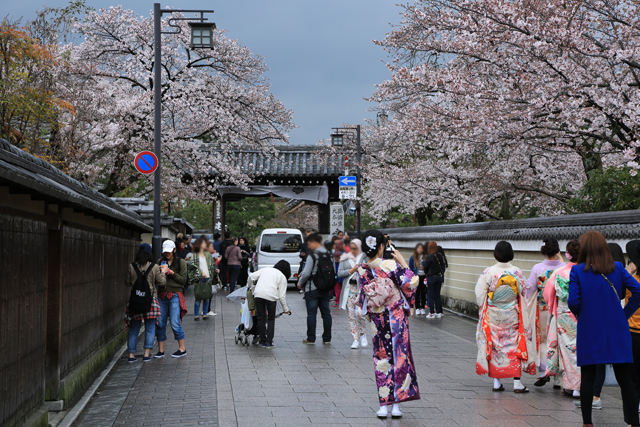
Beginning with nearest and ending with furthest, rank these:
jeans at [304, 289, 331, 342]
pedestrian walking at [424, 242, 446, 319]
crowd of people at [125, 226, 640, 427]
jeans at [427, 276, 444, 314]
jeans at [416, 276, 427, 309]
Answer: crowd of people at [125, 226, 640, 427] → jeans at [304, 289, 331, 342] → pedestrian walking at [424, 242, 446, 319] → jeans at [427, 276, 444, 314] → jeans at [416, 276, 427, 309]

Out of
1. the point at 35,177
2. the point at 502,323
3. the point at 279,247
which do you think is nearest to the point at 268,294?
the point at 502,323

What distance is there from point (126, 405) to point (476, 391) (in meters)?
3.87

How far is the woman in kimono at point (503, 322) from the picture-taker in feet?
26.3

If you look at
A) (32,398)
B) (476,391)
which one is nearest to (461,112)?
(476,391)

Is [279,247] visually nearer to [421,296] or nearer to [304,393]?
[421,296]

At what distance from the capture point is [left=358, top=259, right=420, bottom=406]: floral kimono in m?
6.75

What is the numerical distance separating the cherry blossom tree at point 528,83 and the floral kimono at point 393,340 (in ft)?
18.2

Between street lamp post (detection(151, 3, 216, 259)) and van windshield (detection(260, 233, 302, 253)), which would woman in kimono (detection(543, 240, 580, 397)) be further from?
van windshield (detection(260, 233, 302, 253))

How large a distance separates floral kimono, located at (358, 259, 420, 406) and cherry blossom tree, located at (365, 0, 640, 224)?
553cm

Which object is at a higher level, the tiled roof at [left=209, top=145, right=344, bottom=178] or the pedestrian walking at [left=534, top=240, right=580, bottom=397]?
the tiled roof at [left=209, top=145, right=344, bottom=178]

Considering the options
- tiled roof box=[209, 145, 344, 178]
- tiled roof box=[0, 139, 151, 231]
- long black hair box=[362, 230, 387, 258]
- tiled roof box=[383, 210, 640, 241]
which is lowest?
long black hair box=[362, 230, 387, 258]

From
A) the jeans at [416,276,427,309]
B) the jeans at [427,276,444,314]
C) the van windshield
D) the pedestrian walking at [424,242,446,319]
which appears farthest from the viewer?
the van windshield

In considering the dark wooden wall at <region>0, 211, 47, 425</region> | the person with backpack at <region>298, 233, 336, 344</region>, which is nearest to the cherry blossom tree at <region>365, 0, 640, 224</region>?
the person with backpack at <region>298, 233, 336, 344</region>

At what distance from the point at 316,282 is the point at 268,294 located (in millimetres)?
934
